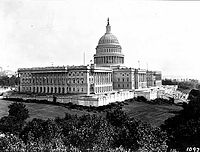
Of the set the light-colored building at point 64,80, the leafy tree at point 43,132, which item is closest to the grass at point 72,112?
the light-colored building at point 64,80

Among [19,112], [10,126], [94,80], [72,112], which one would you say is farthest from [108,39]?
[10,126]

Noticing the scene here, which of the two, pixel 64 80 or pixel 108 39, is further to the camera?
pixel 108 39

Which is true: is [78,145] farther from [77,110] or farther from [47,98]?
[47,98]

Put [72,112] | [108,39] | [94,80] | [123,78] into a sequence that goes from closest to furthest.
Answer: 1. [72,112]
2. [94,80]
3. [123,78]
4. [108,39]

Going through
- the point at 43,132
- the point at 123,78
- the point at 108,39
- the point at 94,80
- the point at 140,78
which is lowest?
the point at 43,132

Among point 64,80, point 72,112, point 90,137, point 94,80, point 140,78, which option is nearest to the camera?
point 90,137

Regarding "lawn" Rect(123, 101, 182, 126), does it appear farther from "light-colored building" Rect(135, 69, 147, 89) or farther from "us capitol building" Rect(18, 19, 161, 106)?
"light-colored building" Rect(135, 69, 147, 89)

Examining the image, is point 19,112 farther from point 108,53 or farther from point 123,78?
point 108,53

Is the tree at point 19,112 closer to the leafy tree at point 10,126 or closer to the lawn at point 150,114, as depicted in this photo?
the leafy tree at point 10,126

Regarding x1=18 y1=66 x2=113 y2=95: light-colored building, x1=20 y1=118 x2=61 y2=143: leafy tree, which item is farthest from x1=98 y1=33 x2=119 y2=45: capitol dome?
x1=20 y1=118 x2=61 y2=143: leafy tree
